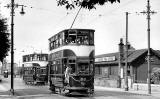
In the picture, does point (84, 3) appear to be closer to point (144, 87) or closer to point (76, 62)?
point (76, 62)

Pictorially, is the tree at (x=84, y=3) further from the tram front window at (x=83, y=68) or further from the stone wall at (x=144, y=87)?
the stone wall at (x=144, y=87)

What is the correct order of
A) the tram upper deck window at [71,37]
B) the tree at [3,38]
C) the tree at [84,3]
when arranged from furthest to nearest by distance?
the tree at [3,38]
the tram upper deck window at [71,37]
the tree at [84,3]

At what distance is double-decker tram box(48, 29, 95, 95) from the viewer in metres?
24.7

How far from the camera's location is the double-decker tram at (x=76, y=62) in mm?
24677

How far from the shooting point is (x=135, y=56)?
54.9 metres

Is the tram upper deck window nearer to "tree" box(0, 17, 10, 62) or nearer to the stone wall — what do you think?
"tree" box(0, 17, 10, 62)

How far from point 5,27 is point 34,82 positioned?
17.2 meters

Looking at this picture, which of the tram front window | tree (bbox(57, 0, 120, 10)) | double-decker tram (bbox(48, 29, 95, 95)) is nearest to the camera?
tree (bbox(57, 0, 120, 10))

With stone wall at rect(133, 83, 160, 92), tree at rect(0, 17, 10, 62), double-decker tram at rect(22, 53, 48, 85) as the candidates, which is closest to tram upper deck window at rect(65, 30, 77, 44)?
tree at rect(0, 17, 10, 62)

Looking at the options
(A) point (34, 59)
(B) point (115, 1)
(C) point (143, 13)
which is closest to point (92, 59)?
(C) point (143, 13)

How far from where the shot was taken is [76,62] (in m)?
24.9

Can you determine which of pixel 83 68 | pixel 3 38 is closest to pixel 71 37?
pixel 83 68

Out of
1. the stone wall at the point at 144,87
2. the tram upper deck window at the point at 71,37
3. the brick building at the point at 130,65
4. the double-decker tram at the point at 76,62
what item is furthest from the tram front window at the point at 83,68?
the brick building at the point at 130,65

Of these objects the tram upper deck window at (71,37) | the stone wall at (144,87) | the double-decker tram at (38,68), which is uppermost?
the tram upper deck window at (71,37)
